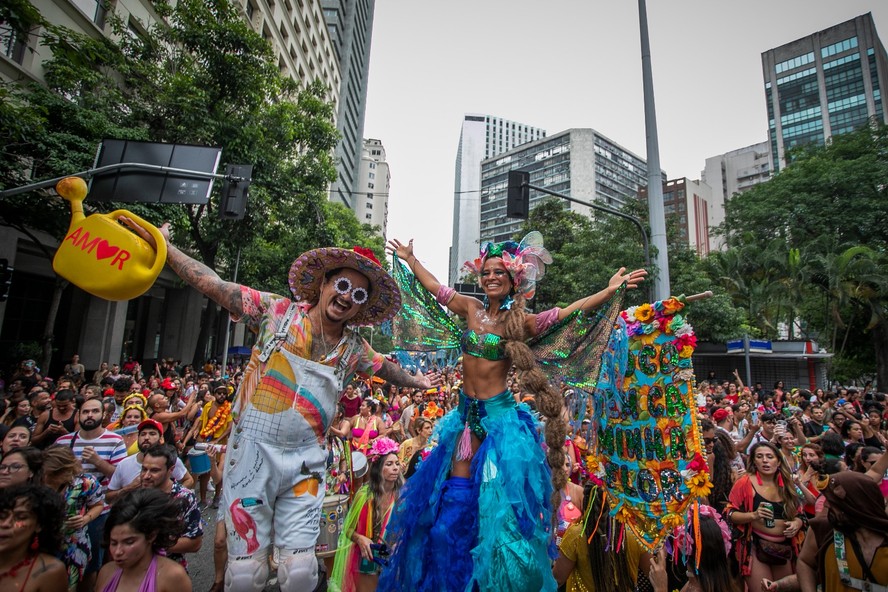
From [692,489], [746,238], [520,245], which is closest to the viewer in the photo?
[692,489]

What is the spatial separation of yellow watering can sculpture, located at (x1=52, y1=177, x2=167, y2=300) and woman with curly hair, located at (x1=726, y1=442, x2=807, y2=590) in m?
4.86

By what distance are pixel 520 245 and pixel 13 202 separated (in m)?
13.9

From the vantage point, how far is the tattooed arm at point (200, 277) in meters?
2.71

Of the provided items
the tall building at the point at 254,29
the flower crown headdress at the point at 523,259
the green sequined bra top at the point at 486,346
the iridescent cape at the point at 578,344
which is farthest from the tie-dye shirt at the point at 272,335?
the tall building at the point at 254,29

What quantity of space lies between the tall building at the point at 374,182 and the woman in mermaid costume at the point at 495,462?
93.6 metres

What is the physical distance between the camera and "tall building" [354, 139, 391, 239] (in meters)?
99.9

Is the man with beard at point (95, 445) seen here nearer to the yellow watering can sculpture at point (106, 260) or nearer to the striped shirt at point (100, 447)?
the striped shirt at point (100, 447)

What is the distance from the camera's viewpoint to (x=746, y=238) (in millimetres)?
30484

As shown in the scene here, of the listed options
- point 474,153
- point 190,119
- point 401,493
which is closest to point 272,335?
point 401,493

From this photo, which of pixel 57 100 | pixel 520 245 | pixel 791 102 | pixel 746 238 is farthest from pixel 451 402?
pixel 791 102

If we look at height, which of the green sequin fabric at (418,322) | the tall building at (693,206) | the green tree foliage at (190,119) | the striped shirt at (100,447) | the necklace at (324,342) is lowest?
the striped shirt at (100,447)

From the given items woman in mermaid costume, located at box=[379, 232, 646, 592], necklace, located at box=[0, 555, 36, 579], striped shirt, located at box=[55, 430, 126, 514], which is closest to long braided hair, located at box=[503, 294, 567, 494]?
woman in mermaid costume, located at box=[379, 232, 646, 592]

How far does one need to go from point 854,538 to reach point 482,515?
7.98 feet

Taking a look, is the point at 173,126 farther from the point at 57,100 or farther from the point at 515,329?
the point at 515,329
